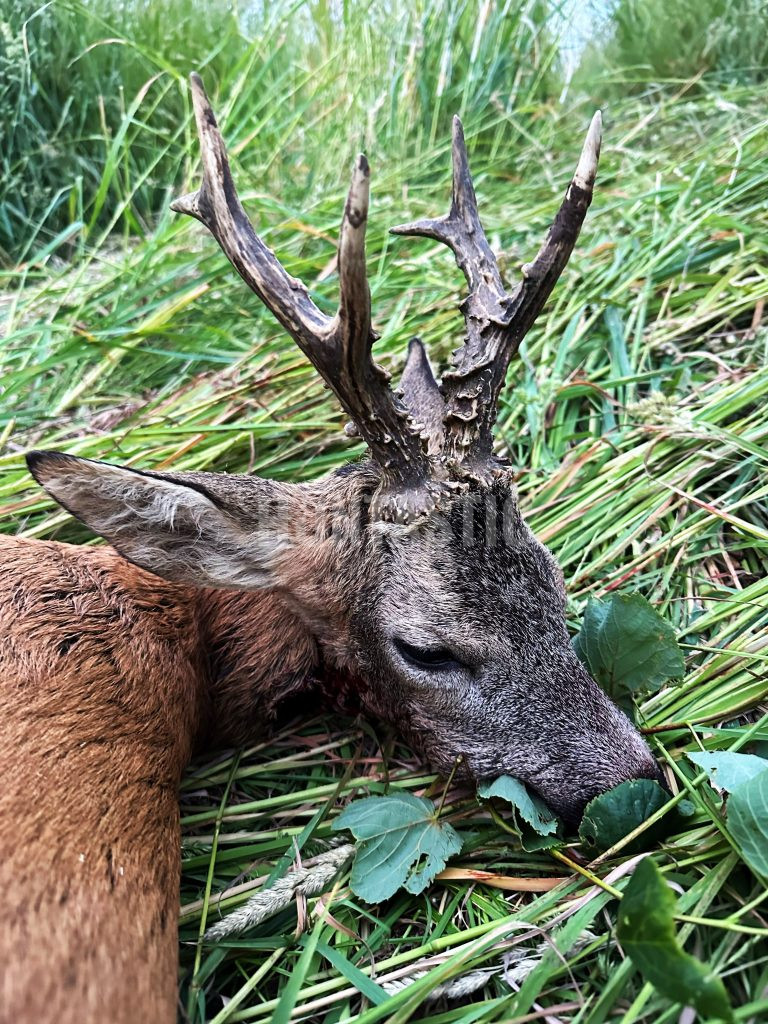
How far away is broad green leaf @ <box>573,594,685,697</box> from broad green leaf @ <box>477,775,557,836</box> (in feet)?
1.40

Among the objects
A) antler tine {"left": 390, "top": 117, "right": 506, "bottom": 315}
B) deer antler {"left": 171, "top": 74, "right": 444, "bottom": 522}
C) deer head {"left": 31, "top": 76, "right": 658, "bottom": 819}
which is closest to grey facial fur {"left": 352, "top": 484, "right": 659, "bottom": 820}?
deer head {"left": 31, "top": 76, "right": 658, "bottom": 819}

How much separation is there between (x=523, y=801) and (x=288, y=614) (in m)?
0.89

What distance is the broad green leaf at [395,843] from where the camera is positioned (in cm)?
215

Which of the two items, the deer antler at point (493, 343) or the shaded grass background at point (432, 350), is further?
the deer antler at point (493, 343)

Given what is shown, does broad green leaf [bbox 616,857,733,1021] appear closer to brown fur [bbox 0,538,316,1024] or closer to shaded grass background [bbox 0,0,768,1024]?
shaded grass background [bbox 0,0,768,1024]

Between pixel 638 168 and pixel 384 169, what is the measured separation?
5.10 feet

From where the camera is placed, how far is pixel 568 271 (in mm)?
4285

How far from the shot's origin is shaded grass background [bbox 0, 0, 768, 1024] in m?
2.09

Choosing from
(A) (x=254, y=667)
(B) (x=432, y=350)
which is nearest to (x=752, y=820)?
(A) (x=254, y=667)

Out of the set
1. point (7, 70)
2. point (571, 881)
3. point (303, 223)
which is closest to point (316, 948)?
point (571, 881)

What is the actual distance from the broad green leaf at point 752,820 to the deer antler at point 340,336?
1.00 metres

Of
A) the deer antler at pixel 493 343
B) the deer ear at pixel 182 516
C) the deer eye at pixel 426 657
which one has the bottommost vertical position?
the deer eye at pixel 426 657

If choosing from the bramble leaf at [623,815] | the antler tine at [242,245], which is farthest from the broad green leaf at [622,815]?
the antler tine at [242,245]

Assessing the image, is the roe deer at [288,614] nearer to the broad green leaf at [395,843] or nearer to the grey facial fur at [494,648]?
the grey facial fur at [494,648]
